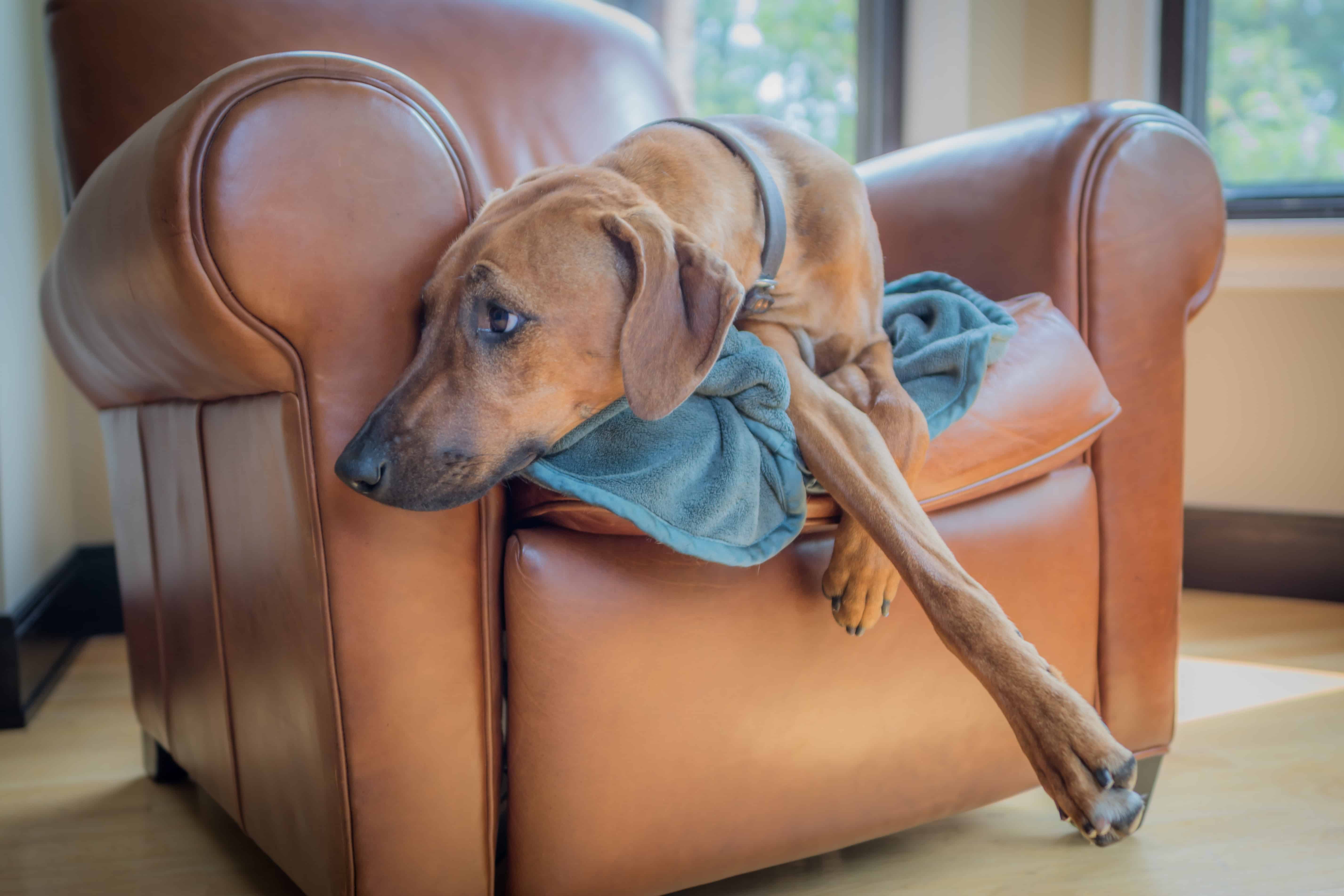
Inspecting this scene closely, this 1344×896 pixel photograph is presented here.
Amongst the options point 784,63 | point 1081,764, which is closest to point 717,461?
point 1081,764

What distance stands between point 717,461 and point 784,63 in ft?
8.07

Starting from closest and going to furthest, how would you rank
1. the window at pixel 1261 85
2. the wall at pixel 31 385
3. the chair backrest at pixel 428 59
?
the chair backrest at pixel 428 59 → the wall at pixel 31 385 → the window at pixel 1261 85

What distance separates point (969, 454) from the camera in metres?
1.17

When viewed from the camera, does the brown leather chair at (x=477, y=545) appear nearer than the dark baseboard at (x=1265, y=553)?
Yes

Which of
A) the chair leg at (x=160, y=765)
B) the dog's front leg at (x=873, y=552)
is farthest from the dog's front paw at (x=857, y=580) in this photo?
the chair leg at (x=160, y=765)

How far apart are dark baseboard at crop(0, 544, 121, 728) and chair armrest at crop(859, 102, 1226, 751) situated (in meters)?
A: 1.73

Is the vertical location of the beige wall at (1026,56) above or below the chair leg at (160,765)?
above

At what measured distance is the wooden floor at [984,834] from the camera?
1.19m

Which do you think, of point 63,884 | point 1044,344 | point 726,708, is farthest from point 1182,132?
point 63,884

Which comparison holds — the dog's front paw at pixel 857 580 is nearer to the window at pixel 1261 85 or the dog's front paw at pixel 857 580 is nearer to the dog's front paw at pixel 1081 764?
the dog's front paw at pixel 1081 764

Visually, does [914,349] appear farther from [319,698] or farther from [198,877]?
[198,877]

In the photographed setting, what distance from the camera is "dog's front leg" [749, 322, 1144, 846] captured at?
2.99 feet

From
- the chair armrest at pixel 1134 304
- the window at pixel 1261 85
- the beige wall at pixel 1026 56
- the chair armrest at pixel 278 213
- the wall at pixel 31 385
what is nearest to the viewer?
the chair armrest at pixel 278 213

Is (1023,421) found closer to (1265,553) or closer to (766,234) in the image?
(766,234)
